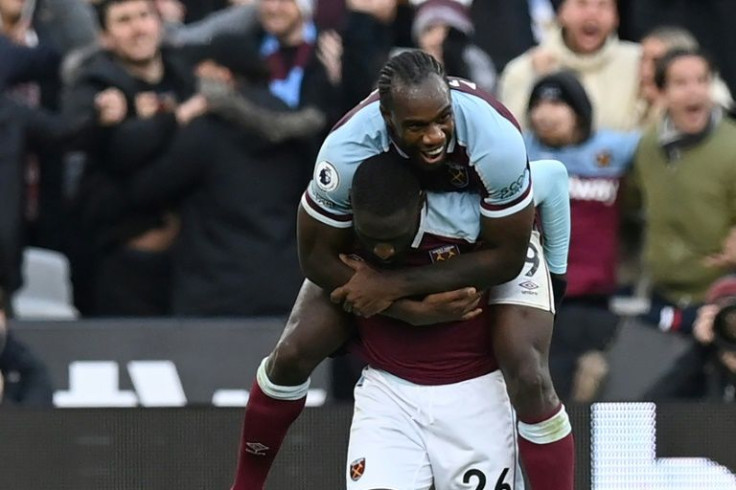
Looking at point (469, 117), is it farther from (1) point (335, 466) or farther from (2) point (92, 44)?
(2) point (92, 44)

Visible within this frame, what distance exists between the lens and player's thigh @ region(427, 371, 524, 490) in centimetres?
493

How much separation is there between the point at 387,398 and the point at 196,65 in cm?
305

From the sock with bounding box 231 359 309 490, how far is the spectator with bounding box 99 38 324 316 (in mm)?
2239

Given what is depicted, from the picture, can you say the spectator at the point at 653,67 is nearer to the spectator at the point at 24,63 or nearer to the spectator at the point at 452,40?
the spectator at the point at 452,40

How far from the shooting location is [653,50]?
7.65m

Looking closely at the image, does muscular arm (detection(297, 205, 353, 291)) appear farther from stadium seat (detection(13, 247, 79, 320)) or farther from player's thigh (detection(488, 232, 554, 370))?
stadium seat (detection(13, 247, 79, 320))

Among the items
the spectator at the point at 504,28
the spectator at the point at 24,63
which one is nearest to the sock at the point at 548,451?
the spectator at the point at 24,63

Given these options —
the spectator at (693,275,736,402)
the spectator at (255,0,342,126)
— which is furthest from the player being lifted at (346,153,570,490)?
the spectator at (255,0,342,126)

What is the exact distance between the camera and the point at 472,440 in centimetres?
493

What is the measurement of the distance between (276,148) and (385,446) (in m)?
2.78

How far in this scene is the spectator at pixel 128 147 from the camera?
7.46 m

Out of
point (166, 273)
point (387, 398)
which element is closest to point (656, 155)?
point (166, 273)

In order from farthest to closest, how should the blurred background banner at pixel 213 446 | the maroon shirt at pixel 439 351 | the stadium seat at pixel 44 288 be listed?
1. the stadium seat at pixel 44 288
2. the blurred background banner at pixel 213 446
3. the maroon shirt at pixel 439 351

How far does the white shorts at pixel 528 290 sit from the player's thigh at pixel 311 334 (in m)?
0.43
